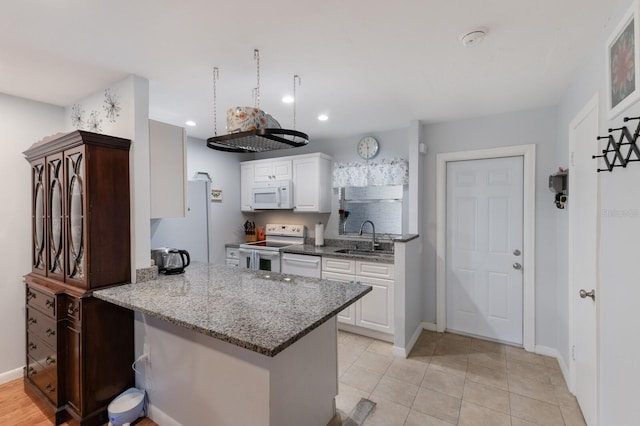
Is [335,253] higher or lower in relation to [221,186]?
lower

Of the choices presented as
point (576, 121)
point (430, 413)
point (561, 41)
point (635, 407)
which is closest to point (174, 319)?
point (430, 413)

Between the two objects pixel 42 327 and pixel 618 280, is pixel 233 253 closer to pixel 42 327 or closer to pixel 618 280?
pixel 42 327

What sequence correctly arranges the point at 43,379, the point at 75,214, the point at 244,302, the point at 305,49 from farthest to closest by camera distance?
the point at 43,379 → the point at 75,214 → the point at 305,49 → the point at 244,302

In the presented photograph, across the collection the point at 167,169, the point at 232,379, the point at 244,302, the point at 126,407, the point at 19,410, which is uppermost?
the point at 167,169

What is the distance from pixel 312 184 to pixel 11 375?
348cm

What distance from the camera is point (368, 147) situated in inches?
156

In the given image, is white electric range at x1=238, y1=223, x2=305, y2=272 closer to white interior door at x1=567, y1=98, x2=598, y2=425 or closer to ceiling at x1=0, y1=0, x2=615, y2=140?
ceiling at x1=0, y1=0, x2=615, y2=140

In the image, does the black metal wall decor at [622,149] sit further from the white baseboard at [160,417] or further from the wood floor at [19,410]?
the wood floor at [19,410]

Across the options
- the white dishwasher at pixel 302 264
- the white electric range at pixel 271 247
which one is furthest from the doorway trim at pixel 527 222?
the white electric range at pixel 271 247

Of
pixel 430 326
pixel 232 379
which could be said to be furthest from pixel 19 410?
pixel 430 326

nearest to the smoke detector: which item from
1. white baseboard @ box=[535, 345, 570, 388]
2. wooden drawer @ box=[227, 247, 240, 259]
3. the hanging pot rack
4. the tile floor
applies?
the hanging pot rack

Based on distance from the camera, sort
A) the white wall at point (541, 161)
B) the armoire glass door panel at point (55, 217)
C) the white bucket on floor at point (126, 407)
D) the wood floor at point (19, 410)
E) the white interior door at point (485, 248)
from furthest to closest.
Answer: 1. the white interior door at point (485, 248)
2. the white wall at point (541, 161)
3. the armoire glass door panel at point (55, 217)
4. the wood floor at point (19, 410)
5. the white bucket on floor at point (126, 407)

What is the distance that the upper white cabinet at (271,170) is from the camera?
4343mm

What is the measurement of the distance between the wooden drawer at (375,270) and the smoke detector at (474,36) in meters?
2.09
